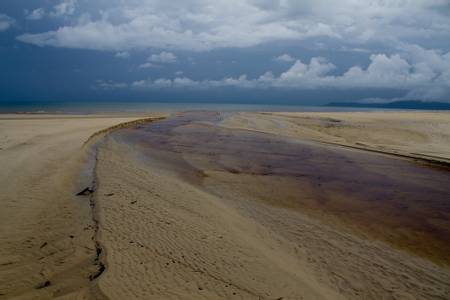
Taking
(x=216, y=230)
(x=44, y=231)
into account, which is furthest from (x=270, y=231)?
(x=44, y=231)

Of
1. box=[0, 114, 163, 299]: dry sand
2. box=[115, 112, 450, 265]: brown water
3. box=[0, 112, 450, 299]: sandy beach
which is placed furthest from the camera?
box=[115, 112, 450, 265]: brown water

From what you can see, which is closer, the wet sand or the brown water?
the wet sand

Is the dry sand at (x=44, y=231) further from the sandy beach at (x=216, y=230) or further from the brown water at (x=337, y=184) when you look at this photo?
the brown water at (x=337, y=184)

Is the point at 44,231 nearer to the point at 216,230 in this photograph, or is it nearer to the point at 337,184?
the point at 216,230

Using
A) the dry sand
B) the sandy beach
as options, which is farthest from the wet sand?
the dry sand

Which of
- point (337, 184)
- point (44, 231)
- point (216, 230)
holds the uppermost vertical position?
point (44, 231)

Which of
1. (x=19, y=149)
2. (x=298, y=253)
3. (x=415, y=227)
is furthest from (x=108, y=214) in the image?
(x=19, y=149)

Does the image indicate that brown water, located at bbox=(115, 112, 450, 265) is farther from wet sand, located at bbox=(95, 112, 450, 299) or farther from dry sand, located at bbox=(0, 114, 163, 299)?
dry sand, located at bbox=(0, 114, 163, 299)
